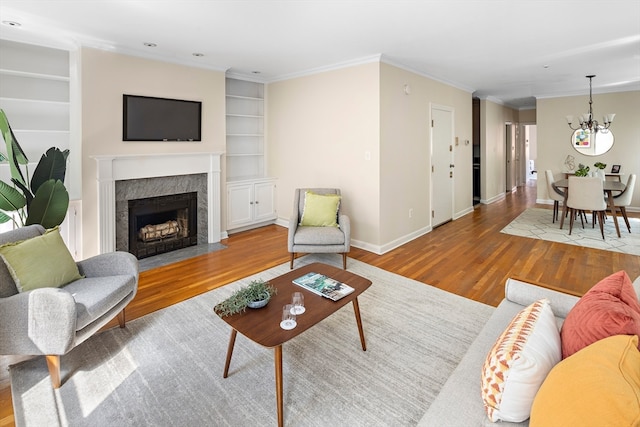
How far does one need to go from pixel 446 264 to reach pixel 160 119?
391cm

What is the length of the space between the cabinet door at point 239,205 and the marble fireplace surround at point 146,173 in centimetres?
34

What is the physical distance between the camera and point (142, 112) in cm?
411

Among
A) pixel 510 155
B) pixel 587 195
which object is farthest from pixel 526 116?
pixel 587 195

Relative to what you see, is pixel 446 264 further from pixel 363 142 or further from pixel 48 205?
pixel 48 205

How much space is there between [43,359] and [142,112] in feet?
9.40

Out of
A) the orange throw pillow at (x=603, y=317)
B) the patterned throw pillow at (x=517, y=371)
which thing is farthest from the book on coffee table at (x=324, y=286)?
the orange throw pillow at (x=603, y=317)

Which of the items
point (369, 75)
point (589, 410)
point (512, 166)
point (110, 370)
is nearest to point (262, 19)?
point (369, 75)

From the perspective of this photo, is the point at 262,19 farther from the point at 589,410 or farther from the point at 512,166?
the point at 512,166

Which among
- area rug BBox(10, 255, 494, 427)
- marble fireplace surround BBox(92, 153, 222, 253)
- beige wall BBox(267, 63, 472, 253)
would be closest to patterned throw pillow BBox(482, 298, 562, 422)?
area rug BBox(10, 255, 494, 427)

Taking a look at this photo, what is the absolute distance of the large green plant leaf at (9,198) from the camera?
280cm

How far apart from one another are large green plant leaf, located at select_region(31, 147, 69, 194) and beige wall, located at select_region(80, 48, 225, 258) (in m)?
0.58

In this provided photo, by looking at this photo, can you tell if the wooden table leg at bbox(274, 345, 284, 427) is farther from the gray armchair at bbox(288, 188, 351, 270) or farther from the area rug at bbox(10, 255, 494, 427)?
the gray armchair at bbox(288, 188, 351, 270)

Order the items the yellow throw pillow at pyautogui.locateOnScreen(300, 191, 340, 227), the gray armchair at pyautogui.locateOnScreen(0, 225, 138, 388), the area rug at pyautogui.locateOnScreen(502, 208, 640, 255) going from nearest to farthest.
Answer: the gray armchair at pyautogui.locateOnScreen(0, 225, 138, 388) → the yellow throw pillow at pyautogui.locateOnScreen(300, 191, 340, 227) → the area rug at pyautogui.locateOnScreen(502, 208, 640, 255)

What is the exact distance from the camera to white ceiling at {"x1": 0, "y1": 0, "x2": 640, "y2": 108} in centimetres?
279
